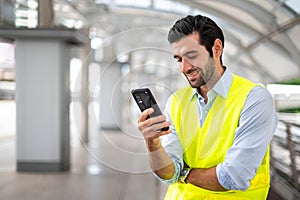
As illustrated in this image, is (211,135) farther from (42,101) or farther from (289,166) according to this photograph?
(42,101)

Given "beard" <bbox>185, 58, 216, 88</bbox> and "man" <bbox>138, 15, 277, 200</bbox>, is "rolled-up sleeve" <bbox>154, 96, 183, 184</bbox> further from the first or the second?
"beard" <bbox>185, 58, 216, 88</bbox>

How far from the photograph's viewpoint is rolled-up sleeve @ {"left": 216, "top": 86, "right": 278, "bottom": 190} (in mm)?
1146

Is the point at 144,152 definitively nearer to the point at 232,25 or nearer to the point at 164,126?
the point at 164,126

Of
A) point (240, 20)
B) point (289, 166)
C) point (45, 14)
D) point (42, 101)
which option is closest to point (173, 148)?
point (289, 166)

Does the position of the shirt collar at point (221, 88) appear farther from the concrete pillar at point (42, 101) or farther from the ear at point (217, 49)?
the concrete pillar at point (42, 101)

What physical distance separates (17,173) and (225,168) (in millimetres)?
6389

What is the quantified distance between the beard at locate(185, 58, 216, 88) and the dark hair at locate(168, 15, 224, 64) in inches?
1.1

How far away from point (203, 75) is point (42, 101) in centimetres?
649

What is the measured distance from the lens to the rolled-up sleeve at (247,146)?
3.76 feet

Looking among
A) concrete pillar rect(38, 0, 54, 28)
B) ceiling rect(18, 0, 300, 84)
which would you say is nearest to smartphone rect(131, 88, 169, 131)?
concrete pillar rect(38, 0, 54, 28)

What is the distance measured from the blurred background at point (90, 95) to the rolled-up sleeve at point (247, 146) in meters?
0.19

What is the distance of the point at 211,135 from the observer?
1130mm

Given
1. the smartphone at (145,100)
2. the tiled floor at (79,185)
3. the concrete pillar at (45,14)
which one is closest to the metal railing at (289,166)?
the tiled floor at (79,185)

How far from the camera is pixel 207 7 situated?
49.4ft
